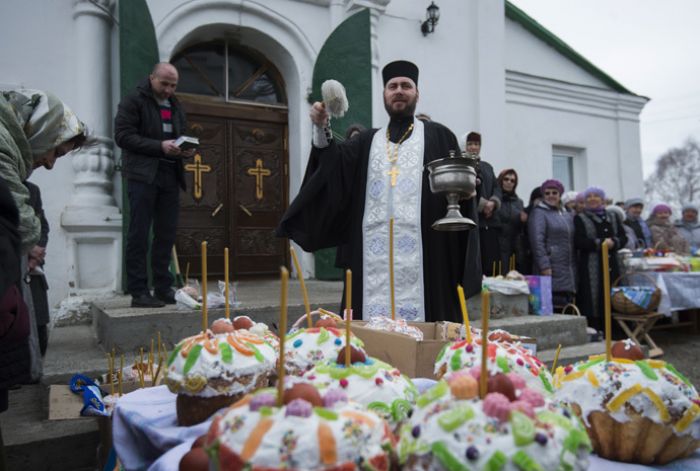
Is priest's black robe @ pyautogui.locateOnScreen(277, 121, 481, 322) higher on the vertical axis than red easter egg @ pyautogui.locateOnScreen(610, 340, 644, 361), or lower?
higher

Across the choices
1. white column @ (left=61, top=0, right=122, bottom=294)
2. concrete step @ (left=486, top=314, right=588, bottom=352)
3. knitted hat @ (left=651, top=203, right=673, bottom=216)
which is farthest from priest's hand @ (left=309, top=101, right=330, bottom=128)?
knitted hat @ (left=651, top=203, right=673, bottom=216)

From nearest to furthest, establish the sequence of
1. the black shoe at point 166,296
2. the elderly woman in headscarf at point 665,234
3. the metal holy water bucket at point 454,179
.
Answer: the metal holy water bucket at point 454,179
the black shoe at point 166,296
the elderly woman in headscarf at point 665,234

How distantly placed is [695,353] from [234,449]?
7076mm

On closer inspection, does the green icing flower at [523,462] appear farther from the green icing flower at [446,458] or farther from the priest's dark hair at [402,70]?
the priest's dark hair at [402,70]

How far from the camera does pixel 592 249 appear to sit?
596 centimetres

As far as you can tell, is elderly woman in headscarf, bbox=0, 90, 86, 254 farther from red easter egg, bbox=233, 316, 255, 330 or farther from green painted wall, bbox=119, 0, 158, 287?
green painted wall, bbox=119, 0, 158, 287

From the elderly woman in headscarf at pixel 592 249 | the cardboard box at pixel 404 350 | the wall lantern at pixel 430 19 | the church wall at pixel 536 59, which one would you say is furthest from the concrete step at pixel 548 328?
Result: the church wall at pixel 536 59

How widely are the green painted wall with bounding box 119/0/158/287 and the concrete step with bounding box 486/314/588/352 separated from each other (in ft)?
12.5

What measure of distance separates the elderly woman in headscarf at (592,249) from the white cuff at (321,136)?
4.17 meters

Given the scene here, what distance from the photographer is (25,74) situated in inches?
198

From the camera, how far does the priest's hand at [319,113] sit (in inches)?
101

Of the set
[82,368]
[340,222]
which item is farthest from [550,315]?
[82,368]

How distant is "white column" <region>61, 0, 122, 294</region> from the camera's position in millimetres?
5043

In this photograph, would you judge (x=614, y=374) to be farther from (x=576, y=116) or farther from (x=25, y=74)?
(x=576, y=116)
